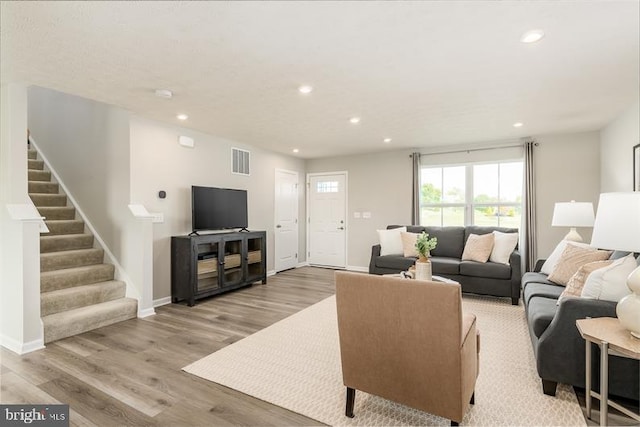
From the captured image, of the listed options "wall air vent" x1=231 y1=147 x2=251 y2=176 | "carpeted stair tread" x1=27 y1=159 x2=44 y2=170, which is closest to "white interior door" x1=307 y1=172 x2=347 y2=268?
"wall air vent" x1=231 y1=147 x2=251 y2=176

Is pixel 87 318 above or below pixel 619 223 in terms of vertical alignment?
below

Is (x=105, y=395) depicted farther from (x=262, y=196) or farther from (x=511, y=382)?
(x=262, y=196)

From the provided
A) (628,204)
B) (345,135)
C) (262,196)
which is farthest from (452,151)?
(628,204)

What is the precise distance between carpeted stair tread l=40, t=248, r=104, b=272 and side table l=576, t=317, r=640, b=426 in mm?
4867

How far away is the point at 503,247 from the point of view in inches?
179

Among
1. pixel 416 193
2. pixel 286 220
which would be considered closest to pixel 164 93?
pixel 286 220

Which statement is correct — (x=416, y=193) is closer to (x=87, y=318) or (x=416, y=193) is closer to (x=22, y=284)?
(x=87, y=318)

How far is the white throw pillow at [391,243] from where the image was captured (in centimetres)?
523

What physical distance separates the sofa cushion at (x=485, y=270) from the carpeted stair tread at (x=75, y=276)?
4628 millimetres

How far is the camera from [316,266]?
7.06 meters

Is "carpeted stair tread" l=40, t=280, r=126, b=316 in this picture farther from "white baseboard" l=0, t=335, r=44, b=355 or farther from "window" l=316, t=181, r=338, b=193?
"window" l=316, t=181, r=338, b=193

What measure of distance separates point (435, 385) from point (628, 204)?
1449 mm

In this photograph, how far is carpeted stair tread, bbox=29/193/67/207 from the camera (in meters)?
4.43

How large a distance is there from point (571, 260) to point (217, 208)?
4.31 meters
